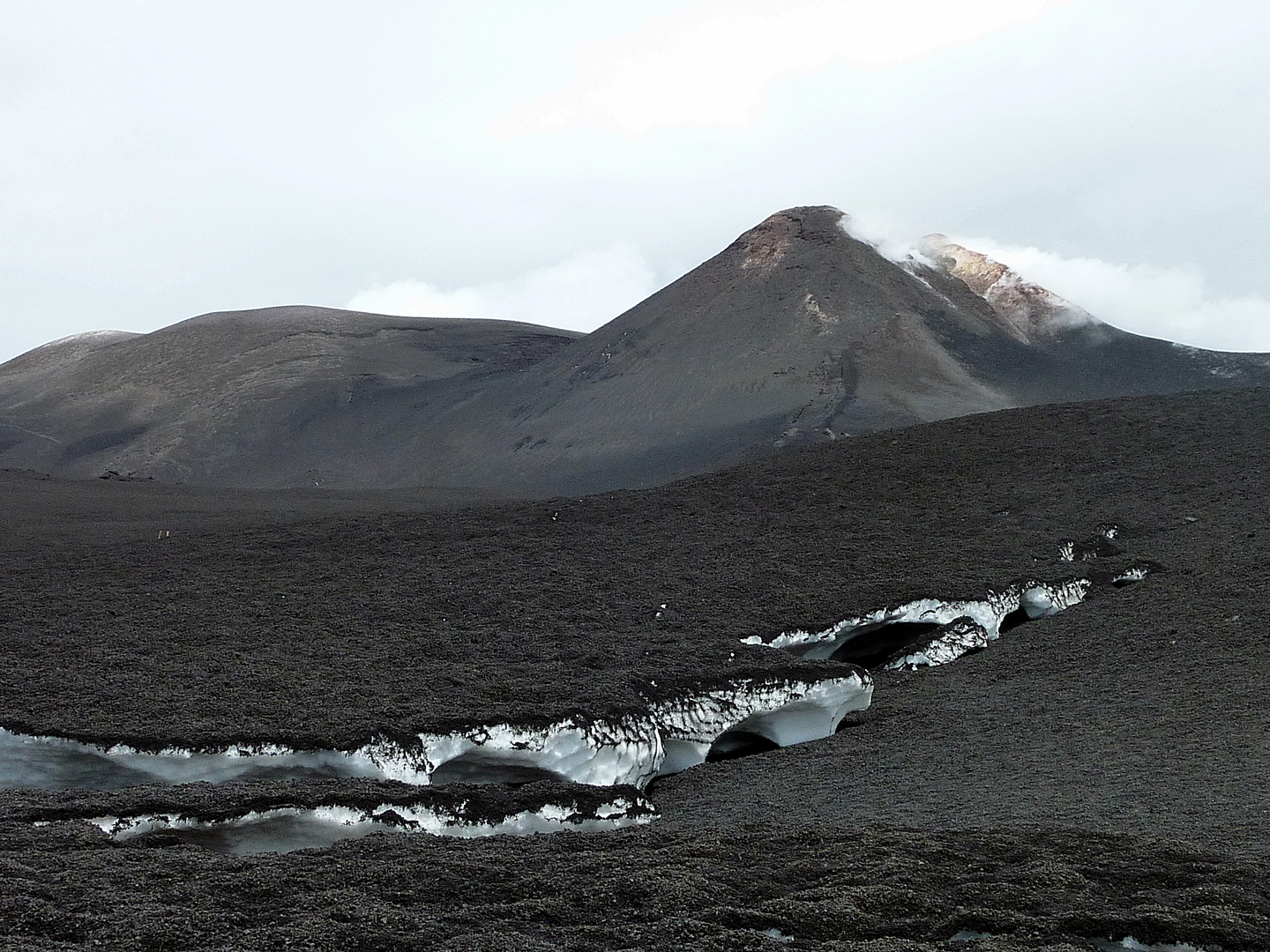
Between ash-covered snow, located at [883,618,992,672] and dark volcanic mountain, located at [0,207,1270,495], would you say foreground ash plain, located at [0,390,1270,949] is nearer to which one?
ash-covered snow, located at [883,618,992,672]

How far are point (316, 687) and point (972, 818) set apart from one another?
7648mm

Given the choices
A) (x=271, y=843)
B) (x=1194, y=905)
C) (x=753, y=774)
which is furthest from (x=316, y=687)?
(x=1194, y=905)

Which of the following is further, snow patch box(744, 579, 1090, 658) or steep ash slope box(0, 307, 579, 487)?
steep ash slope box(0, 307, 579, 487)

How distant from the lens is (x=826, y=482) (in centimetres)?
Answer: 2625

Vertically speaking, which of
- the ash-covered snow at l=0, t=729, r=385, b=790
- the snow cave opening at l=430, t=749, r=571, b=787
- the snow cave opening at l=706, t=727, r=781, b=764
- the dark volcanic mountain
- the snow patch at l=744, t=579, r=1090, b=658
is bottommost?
the snow cave opening at l=706, t=727, r=781, b=764

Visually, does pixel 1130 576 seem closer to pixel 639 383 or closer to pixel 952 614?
pixel 952 614

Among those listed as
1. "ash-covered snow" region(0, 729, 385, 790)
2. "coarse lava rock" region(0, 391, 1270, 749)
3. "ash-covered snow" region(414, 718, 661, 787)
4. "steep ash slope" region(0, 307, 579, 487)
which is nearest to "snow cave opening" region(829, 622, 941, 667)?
"coarse lava rock" region(0, 391, 1270, 749)

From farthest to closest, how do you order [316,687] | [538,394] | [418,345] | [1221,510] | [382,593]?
[418,345]
[538,394]
[1221,510]
[382,593]
[316,687]

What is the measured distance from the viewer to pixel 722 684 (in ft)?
49.6

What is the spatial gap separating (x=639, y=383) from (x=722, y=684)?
40.6 m

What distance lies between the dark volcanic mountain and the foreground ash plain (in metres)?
17.9

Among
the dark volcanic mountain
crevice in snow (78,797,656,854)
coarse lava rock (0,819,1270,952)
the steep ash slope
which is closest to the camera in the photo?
coarse lava rock (0,819,1270,952)

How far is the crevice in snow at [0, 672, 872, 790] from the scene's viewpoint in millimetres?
11648

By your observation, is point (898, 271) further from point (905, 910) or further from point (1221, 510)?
point (905, 910)
